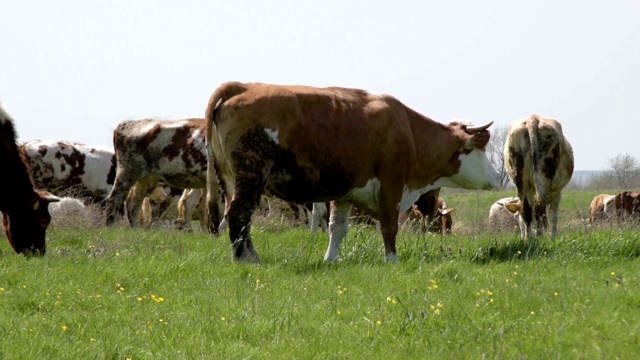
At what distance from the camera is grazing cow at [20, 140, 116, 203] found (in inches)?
786

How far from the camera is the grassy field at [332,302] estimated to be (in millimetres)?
5961

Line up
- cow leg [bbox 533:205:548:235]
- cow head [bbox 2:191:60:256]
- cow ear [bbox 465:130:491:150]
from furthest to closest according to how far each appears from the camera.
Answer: cow leg [bbox 533:205:548:235] < cow ear [bbox 465:130:491:150] < cow head [bbox 2:191:60:256]

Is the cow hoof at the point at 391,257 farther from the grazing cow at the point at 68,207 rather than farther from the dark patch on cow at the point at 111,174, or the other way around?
the dark patch on cow at the point at 111,174

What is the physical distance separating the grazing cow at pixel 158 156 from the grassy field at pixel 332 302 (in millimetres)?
5290

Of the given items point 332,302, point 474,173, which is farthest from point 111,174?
point 332,302

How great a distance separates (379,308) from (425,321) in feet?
2.17

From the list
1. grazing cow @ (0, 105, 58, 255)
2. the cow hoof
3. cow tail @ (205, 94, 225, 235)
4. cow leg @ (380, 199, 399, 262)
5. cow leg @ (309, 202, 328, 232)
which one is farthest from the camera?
cow leg @ (309, 202, 328, 232)

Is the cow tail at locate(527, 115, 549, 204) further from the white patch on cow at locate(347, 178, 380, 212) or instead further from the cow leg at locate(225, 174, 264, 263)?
the cow leg at locate(225, 174, 264, 263)

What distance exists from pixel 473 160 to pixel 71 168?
37.9ft

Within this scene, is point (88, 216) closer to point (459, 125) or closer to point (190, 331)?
point (459, 125)

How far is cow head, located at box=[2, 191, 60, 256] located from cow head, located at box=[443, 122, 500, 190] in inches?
222

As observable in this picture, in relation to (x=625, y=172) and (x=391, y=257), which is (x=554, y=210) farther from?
(x=625, y=172)

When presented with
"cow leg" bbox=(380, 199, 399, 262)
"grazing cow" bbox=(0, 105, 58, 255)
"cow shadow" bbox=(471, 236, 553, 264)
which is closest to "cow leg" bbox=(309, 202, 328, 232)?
"cow leg" bbox=(380, 199, 399, 262)

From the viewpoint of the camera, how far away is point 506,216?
23984mm
